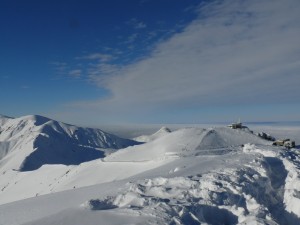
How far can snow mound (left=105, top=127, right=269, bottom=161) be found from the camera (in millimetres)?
49062

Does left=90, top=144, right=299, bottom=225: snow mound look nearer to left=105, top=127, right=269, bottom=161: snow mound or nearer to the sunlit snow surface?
the sunlit snow surface

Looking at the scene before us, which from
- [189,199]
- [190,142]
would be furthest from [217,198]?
[190,142]

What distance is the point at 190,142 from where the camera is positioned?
51.4 meters

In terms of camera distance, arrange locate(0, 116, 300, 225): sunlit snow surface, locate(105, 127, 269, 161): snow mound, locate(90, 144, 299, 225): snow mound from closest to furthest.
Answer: locate(0, 116, 300, 225): sunlit snow surface, locate(90, 144, 299, 225): snow mound, locate(105, 127, 269, 161): snow mound

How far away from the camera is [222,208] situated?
56.2ft

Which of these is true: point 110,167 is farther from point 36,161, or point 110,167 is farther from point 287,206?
point 36,161

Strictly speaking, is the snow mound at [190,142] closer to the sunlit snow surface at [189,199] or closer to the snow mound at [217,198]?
the sunlit snow surface at [189,199]

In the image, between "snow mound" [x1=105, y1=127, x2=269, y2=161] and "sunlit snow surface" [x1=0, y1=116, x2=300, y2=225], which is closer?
"sunlit snow surface" [x1=0, y1=116, x2=300, y2=225]

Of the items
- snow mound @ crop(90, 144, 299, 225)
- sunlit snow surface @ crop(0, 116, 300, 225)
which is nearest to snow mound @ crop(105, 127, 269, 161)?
sunlit snow surface @ crop(0, 116, 300, 225)

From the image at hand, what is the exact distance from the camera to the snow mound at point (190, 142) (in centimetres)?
4906

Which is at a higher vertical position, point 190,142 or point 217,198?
point 190,142

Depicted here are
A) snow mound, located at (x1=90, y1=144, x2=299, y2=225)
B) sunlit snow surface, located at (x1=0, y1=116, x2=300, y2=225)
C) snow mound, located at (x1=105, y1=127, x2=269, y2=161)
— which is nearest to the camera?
sunlit snow surface, located at (x1=0, y1=116, x2=300, y2=225)

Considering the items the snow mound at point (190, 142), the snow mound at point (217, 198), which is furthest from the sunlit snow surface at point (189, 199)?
the snow mound at point (190, 142)

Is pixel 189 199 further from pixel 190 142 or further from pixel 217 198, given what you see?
pixel 190 142
